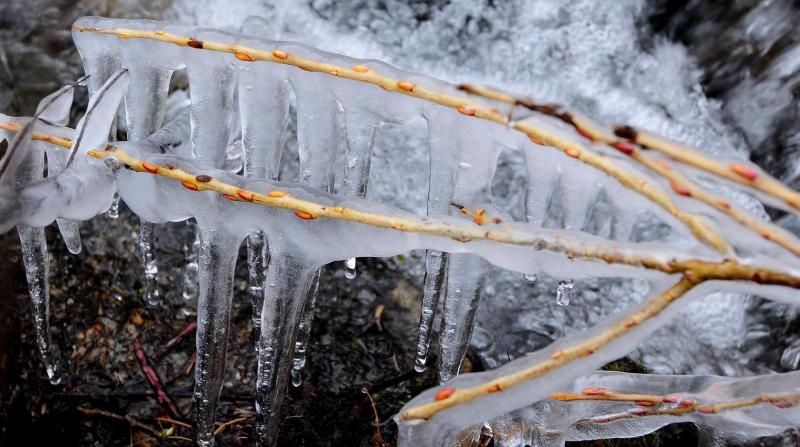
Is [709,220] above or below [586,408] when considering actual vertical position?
above

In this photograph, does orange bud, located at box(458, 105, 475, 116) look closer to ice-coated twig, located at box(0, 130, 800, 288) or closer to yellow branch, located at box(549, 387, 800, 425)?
ice-coated twig, located at box(0, 130, 800, 288)

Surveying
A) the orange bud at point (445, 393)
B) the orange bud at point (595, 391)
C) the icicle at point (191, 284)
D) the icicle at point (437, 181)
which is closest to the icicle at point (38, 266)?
the icicle at point (191, 284)

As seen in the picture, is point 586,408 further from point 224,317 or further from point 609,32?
point 609,32

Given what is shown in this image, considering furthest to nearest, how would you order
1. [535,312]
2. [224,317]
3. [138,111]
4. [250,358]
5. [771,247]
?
[535,312] < [250,358] < [138,111] < [224,317] < [771,247]

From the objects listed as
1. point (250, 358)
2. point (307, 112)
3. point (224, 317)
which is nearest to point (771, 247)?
point (307, 112)

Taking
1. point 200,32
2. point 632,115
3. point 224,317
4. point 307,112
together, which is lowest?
point 224,317

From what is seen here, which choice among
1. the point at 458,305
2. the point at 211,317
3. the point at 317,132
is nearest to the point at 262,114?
the point at 317,132

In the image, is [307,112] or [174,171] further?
[307,112]

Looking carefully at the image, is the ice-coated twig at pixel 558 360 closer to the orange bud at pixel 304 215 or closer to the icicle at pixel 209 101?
the orange bud at pixel 304 215
